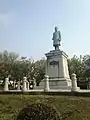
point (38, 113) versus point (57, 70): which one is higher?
point (57, 70)

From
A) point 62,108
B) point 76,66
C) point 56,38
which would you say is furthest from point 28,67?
point 62,108

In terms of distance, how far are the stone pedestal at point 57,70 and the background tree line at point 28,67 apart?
14223 millimetres

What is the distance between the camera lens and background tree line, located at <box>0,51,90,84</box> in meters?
36.7

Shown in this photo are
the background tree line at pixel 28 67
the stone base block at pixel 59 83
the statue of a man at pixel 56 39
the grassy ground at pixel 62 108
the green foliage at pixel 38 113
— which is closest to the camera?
the green foliage at pixel 38 113

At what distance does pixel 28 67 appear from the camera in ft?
126

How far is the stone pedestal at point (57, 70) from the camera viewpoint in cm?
2189

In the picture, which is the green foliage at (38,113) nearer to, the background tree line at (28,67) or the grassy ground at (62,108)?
the grassy ground at (62,108)

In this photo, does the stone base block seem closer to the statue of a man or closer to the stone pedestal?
the stone pedestal

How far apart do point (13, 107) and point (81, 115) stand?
395 cm

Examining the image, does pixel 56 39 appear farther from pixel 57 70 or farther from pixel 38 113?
pixel 38 113

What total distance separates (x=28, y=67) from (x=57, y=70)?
1613cm

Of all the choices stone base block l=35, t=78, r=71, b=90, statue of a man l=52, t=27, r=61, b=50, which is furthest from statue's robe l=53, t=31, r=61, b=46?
stone base block l=35, t=78, r=71, b=90

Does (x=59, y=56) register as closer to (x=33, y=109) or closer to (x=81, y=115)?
(x=81, y=115)

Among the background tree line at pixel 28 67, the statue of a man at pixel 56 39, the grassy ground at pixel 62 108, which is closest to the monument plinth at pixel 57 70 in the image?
the statue of a man at pixel 56 39
